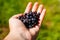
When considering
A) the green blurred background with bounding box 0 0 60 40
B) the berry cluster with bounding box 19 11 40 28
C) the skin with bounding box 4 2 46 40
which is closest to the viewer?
the skin with bounding box 4 2 46 40

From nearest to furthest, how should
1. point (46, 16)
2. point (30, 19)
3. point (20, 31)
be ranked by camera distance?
point (20, 31)
point (30, 19)
point (46, 16)

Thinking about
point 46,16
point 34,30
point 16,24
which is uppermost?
point 46,16

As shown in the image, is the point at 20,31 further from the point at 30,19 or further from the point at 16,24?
the point at 30,19

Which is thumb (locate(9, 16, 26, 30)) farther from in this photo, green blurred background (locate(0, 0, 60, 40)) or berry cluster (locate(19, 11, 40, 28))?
green blurred background (locate(0, 0, 60, 40))

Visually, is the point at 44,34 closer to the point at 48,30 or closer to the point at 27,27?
the point at 48,30

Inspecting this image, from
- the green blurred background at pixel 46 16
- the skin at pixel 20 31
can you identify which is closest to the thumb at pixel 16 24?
the skin at pixel 20 31

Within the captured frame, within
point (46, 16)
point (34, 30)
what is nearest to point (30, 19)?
point (34, 30)

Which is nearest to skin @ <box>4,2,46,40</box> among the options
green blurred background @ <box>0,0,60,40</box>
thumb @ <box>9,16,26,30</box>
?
thumb @ <box>9,16,26,30</box>
